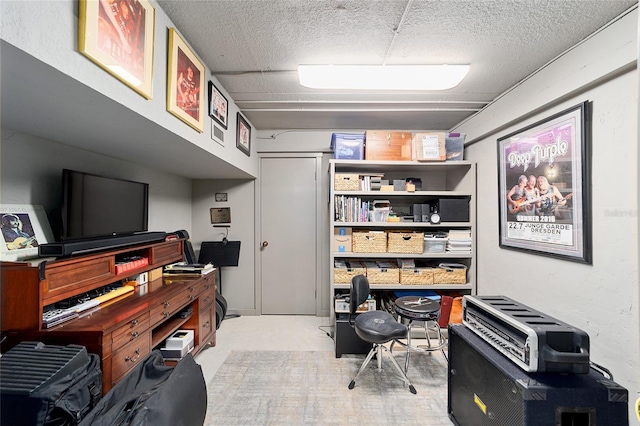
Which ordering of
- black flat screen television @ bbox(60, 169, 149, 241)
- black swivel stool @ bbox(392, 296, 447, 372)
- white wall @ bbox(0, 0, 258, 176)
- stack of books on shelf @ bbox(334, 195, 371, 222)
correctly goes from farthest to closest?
stack of books on shelf @ bbox(334, 195, 371, 222), black swivel stool @ bbox(392, 296, 447, 372), black flat screen television @ bbox(60, 169, 149, 241), white wall @ bbox(0, 0, 258, 176)

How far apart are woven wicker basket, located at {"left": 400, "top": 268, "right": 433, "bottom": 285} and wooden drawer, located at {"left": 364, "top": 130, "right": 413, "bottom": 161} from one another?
134 centimetres

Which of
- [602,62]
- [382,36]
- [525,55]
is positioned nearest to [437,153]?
[525,55]

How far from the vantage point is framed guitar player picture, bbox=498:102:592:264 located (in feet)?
4.98

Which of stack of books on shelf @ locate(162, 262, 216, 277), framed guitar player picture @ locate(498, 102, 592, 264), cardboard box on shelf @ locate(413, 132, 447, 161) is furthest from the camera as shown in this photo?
cardboard box on shelf @ locate(413, 132, 447, 161)

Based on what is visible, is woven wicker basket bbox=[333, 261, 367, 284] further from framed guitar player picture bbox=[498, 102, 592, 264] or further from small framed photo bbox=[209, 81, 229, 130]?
small framed photo bbox=[209, 81, 229, 130]

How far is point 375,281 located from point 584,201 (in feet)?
6.01

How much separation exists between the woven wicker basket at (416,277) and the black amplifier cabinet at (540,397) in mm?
1315

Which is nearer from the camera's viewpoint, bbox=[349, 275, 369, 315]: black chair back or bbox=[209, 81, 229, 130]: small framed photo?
bbox=[209, 81, 229, 130]: small framed photo

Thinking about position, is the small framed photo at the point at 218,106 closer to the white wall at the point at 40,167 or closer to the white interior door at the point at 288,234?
the white wall at the point at 40,167

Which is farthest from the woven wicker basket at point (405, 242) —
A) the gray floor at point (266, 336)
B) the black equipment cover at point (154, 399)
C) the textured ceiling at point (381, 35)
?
the black equipment cover at point (154, 399)

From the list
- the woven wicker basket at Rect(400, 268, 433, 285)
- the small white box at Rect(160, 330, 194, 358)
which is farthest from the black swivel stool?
the small white box at Rect(160, 330, 194, 358)

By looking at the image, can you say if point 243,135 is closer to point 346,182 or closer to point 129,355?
point 346,182

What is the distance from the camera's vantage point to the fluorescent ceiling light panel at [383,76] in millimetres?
1769

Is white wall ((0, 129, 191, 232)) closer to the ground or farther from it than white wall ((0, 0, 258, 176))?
closer to the ground
